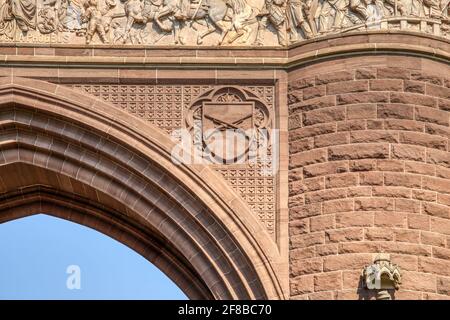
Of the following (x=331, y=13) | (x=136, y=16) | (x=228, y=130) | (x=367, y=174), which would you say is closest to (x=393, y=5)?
(x=331, y=13)

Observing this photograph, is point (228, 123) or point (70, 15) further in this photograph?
point (70, 15)

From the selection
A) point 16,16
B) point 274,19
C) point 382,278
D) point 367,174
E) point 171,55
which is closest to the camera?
point 382,278

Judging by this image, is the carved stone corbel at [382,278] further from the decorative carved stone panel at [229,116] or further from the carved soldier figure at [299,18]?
the carved soldier figure at [299,18]

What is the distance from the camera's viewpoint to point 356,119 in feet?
85.1

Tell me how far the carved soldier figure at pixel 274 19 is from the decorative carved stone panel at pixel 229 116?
588 mm

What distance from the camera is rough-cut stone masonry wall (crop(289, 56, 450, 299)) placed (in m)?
25.4

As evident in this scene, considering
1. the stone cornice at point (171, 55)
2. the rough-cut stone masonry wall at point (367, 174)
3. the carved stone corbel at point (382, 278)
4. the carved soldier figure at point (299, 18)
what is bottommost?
the carved stone corbel at point (382, 278)

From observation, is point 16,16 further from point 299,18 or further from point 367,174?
point 367,174

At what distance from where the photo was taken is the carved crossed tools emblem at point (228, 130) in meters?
26.2

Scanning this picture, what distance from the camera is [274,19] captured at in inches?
1054

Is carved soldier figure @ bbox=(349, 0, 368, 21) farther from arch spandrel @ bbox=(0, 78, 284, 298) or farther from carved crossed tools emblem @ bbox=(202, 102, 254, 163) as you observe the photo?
arch spandrel @ bbox=(0, 78, 284, 298)

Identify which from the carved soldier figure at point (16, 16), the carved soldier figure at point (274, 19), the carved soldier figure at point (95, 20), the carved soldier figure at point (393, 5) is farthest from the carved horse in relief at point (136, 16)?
the carved soldier figure at point (393, 5)

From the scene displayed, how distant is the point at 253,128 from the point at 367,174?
145 cm

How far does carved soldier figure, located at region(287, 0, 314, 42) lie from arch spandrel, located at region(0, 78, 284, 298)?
1.90 metres
